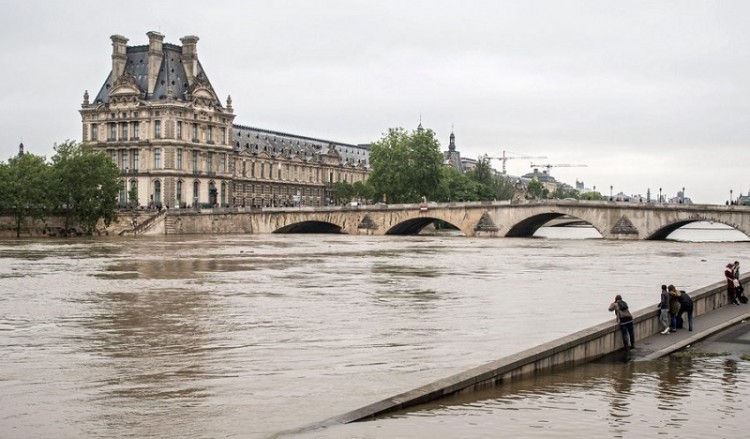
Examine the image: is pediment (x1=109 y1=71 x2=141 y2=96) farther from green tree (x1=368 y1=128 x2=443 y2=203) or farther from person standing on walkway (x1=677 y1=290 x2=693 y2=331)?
person standing on walkway (x1=677 y1=290 x2=693 y2=331)

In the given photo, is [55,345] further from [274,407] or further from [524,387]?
[524,387]

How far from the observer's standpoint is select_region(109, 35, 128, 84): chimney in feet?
386

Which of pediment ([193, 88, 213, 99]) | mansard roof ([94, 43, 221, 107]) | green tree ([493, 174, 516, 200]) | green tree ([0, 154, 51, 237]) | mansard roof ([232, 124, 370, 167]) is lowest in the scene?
green tree ([0, 154, 51, 237])

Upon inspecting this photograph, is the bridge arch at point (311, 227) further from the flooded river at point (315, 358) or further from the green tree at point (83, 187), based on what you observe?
the flooded river at point (315, 358)

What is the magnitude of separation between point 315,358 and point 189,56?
105 meters

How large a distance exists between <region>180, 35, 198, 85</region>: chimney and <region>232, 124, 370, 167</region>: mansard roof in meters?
16.7

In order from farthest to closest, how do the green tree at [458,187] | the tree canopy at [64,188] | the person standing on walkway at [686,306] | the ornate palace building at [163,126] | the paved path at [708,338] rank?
1. the green tree at [458,187]
2. the ornate palace building at [163,126]
3. the tree canopy at [64,188]
4. the person standing on walkway at [686,306]
5. the paved path at [708,338]

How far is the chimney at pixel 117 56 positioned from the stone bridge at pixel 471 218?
27151mm

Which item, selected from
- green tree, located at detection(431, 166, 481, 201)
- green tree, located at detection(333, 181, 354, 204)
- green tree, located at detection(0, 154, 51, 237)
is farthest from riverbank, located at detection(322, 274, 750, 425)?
green tree, located at detection(333, 181, 354, 204)

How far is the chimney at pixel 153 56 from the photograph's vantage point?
378 feet

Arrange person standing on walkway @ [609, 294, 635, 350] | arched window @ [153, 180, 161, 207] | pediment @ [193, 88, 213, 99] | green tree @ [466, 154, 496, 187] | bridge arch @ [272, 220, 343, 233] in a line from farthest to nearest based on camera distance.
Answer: green tree @ [466, 154, 496, 187]
pediment @ [193, 88, 213, 99]
arched window @ [153, 180, 161, 207]
bridge arch @ [272, 220, 343, 233]
person standing on walkway @ [609, 294, 635, 350]

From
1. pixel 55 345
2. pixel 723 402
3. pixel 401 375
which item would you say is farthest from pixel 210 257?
pixel 723 402

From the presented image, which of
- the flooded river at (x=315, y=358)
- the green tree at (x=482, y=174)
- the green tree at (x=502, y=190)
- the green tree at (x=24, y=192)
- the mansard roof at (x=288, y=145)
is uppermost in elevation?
the mansard roof at (x=288, y=145)

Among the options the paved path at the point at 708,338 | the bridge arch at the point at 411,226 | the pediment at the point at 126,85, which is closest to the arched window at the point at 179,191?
the pediment at the point at 126,85
